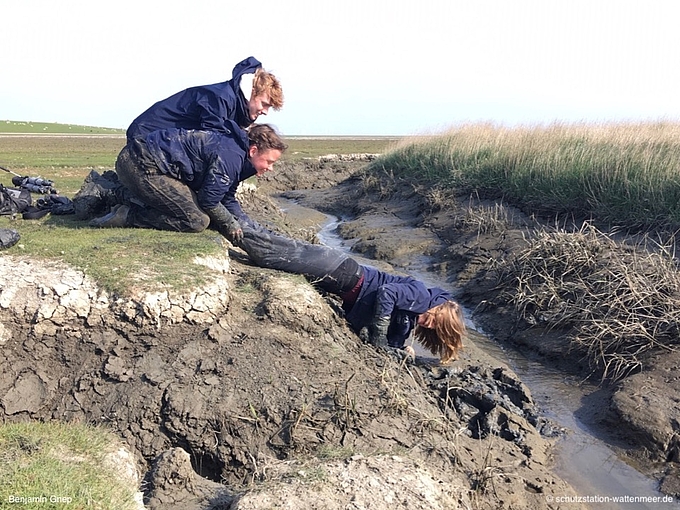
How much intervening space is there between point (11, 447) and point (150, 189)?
2911mm

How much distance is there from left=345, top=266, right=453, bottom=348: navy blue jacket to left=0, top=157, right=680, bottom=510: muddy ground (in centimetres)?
32

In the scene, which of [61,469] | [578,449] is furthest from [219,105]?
[578,449]

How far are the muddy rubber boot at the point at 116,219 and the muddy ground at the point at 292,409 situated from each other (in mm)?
1518

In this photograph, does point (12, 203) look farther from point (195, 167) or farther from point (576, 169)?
point (576, 169)

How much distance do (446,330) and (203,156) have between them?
2.89m

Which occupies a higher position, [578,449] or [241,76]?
[241,76]

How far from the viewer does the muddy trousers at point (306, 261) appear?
5945 millimetres

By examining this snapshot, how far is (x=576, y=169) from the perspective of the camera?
10461 millimetres

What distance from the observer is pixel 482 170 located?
1323 centimetres

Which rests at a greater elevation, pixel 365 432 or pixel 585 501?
pixel 365 432

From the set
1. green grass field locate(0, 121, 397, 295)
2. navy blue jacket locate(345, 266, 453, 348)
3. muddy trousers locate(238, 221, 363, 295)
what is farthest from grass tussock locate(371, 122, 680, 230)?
green grass field locate(0, 121, 397, 295)

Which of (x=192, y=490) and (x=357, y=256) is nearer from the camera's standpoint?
(x=192, y=490)

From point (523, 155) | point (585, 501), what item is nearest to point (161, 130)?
point (585, 501)

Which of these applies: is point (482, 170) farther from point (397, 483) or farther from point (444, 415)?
point (397, 483)
